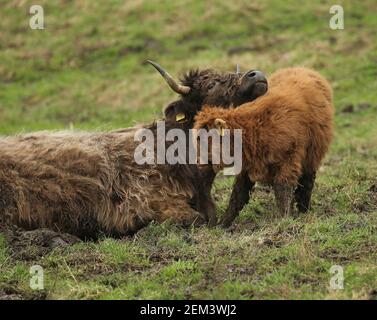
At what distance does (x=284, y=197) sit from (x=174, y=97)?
10411 mm

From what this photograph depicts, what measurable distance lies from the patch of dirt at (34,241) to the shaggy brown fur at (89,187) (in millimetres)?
381

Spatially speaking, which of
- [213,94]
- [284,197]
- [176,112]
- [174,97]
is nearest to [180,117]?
[176,112]

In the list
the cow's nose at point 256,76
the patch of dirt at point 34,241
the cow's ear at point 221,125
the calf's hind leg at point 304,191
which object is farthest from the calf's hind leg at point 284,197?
the patch of dirt at point 34,241

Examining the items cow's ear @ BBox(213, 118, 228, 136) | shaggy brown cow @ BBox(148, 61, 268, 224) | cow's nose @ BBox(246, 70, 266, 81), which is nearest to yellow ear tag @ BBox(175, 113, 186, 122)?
shaggy brown cow @ BBox(148, 61, 268, 224)

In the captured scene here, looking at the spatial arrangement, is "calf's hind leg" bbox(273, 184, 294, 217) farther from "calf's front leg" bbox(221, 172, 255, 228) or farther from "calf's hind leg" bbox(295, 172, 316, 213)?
"calf's hind leg" bbox(295, 172, 316, 213)

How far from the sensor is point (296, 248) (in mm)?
6832

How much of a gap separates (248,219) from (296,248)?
1840 millimetres

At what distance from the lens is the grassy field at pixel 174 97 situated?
6.49 m

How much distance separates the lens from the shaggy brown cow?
8477 millimetres

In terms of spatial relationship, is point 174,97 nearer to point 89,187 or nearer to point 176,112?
point 176,112

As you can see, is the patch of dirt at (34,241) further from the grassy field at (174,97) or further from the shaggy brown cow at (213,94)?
the shaggy brown cow at (213,94)

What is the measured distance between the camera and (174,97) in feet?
60.0
